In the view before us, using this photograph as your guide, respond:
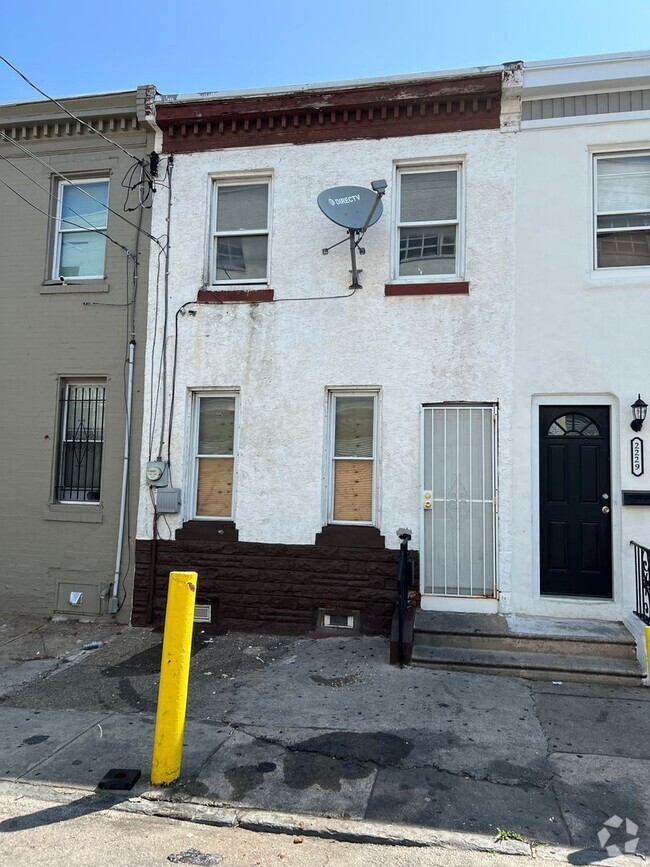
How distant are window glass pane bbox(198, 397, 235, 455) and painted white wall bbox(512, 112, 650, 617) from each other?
11.9 feet

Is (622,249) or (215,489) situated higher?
(622,249)

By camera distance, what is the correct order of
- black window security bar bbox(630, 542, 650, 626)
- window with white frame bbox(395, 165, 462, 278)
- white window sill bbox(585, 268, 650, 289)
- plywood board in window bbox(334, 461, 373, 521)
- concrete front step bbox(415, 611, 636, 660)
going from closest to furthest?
concrete front step bbox(415, 611, 636, 660) → black window security bar bbox(630, 542, 650, 626) → white window sill bbox(585, 268, 650, 289) → plywood board in window bbox(334, 461, 373, 521) → window with white frame bbox(395, 165, 462, 278)

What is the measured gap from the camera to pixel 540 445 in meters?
7.26

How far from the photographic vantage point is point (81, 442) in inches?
333

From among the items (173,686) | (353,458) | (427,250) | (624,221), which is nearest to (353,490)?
(353,458)

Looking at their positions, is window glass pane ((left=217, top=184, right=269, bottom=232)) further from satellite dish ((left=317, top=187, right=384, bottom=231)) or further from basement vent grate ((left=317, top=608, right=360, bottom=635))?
basement vent grate ((left=317, top=608, right=360, bottom=635))

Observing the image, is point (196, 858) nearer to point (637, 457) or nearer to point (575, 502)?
point (575, 502)

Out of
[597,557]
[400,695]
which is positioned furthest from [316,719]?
[597,557]

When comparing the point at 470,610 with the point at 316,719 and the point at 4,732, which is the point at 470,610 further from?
the point at 4,732

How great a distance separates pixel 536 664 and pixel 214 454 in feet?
15.0

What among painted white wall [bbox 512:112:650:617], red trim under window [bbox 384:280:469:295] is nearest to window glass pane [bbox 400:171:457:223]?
painted white wall [bbox 512:112:650:617]

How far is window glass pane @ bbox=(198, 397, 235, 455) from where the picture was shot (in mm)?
8094

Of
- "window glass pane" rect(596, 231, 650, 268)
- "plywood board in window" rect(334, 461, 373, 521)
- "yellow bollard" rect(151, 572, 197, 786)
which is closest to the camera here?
"yellow bollard" rect(151, 572, 197, 786)

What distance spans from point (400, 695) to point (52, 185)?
8.25 meters
